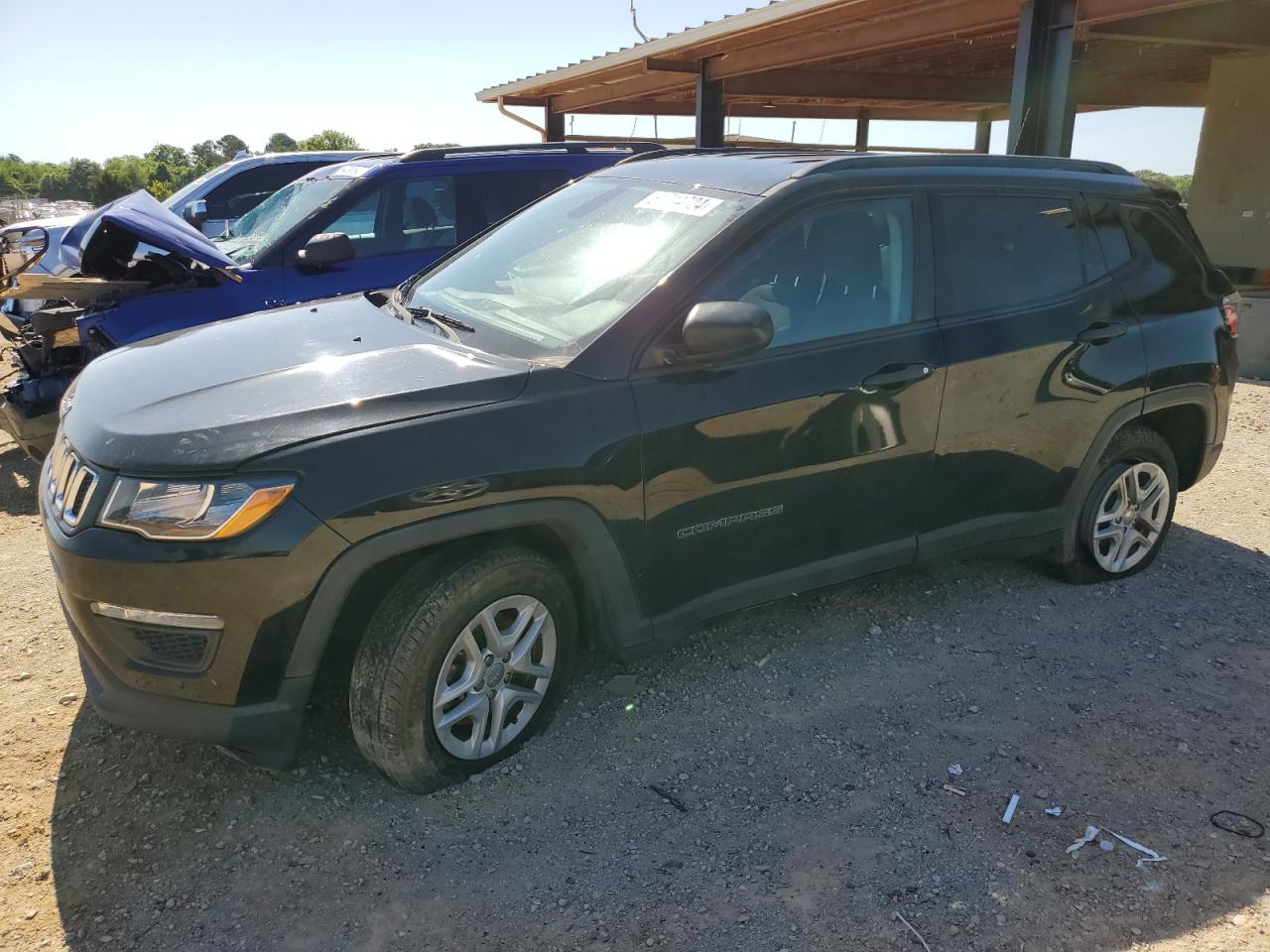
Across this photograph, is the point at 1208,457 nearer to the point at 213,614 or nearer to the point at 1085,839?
the point at 1085,839

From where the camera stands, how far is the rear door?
3570 mm

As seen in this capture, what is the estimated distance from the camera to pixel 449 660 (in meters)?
2.72

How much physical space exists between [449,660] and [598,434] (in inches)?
31.2

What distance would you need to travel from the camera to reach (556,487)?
2.72 metres

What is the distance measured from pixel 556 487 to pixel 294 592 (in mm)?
766

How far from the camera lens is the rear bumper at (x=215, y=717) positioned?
250 centimetres

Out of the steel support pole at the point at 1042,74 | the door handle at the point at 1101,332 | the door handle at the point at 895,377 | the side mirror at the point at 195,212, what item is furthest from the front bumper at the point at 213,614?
the steel support pole at the point at 1042,74

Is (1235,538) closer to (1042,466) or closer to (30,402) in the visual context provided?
(1042,466)

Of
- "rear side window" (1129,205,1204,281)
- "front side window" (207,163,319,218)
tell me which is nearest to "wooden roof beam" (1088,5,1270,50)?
"rear side window" (1129,205,1204,281)

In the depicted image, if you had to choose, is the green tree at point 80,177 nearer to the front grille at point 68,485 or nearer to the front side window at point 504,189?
the front side window at point 504,189

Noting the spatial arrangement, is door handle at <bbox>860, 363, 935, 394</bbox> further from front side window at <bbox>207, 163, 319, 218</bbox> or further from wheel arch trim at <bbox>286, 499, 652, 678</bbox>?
front side window at <bbox>207, 163, 319, 218</bbox>

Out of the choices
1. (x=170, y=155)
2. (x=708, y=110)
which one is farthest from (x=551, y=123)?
(x=170, y=155)

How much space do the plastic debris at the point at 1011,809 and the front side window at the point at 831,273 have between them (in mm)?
1618

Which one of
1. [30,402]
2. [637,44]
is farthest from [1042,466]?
[637,44]
